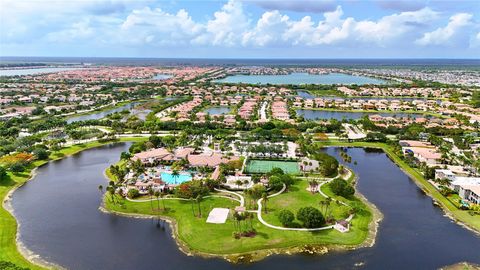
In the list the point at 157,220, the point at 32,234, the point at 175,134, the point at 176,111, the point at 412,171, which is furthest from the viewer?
the point at 176,111

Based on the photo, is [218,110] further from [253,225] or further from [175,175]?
[253,225]

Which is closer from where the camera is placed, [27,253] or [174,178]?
[27,253]

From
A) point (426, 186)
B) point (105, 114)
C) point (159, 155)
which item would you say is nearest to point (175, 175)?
point (159, 155)

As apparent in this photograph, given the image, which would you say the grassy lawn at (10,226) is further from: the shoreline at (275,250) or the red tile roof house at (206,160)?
the red tile roof house at (206,160)

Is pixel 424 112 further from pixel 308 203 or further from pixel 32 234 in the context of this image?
pixel 32 234

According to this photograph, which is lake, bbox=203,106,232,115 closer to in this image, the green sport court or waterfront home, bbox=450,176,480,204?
the green sport court

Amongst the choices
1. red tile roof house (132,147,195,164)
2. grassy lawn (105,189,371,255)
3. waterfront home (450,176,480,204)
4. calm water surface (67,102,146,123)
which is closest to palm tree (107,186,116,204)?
grassy lawn (105,189,371,255)

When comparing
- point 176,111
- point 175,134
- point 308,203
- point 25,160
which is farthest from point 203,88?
point 308,203
